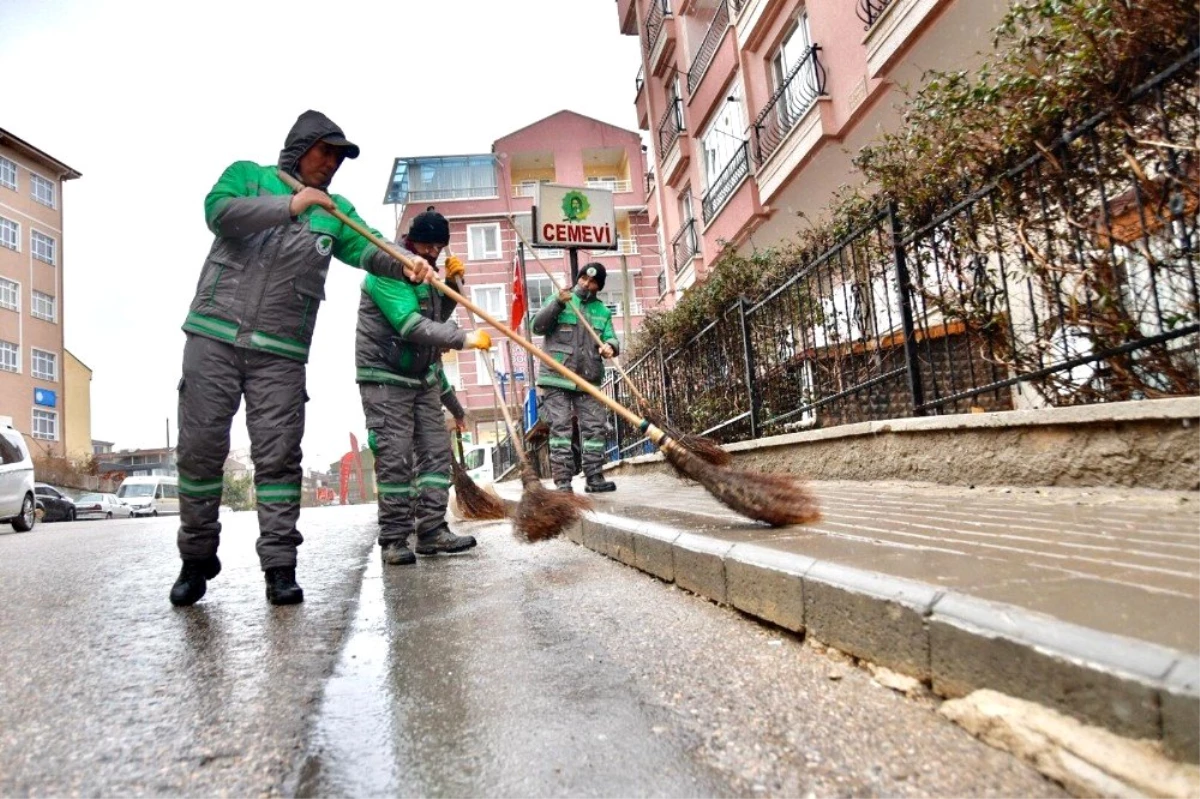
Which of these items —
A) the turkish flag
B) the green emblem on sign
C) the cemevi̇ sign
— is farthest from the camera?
the turkish flag

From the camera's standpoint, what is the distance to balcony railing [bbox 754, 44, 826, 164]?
11.9m

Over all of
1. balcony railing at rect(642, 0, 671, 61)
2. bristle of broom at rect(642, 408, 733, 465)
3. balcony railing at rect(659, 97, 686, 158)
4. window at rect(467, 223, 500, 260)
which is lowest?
bristle of broom at rect(642, 408, 733, 465)

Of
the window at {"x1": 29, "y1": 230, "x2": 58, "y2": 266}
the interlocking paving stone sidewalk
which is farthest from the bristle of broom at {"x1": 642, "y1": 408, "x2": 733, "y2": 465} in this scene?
the window at {"x1": 29, "y1": 230, "x2": 58, "y2": 266}

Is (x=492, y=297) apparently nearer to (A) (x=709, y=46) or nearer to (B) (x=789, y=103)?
(A) (x=709, y=46)

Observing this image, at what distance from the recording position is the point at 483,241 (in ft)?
135

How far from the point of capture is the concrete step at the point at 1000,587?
1512 millimetres

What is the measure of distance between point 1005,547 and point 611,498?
4.35 metres

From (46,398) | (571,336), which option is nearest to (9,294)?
(46,398)

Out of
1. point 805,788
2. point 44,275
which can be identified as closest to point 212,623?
point 805,788

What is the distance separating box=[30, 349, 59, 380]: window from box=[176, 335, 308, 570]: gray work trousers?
141 ft

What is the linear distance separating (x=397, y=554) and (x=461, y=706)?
2.89 m

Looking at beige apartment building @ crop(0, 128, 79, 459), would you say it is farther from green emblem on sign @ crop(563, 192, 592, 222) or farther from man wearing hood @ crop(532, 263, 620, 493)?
man wearing hood @ crop(532, 263, 620, 493)

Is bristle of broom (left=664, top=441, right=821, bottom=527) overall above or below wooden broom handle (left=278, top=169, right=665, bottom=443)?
below

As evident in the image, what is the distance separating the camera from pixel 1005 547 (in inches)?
107
